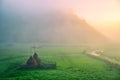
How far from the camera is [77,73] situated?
2527cm

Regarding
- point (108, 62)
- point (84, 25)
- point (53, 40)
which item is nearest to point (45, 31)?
point (53, 40)

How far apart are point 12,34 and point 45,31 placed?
9.79 meters

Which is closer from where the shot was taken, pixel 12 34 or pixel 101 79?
pixel 101 79

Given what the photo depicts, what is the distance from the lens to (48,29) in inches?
2997

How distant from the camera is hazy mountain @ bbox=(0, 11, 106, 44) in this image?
6800cm

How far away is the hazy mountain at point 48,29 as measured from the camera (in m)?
68.0

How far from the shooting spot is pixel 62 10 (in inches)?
3440

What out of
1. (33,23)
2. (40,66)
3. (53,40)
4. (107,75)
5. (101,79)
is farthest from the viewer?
(33,23)

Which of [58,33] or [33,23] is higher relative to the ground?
[33,23]

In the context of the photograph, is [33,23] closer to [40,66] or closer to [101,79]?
[40,66]

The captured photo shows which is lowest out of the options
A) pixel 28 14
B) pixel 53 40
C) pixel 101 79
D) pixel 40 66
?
pixel 101 79

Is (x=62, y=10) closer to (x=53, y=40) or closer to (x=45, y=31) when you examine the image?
(x=45, y=31)

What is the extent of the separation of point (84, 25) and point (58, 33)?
483 inches

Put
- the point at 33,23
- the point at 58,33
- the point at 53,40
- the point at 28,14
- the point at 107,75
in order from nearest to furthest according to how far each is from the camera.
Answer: the point at 107,75 < the point at 53,40 < the point at 58,33 < the point at 33,23 < the point at 28,14
